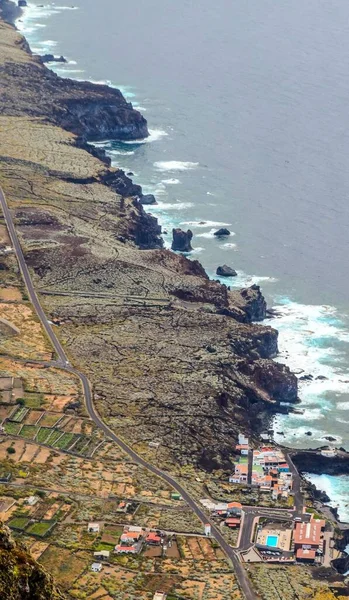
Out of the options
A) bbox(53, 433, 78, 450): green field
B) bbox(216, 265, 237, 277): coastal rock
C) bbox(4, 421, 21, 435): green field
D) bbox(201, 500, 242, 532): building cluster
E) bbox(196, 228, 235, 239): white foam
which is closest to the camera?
bbox(201, 500, 242, 532): building cluster

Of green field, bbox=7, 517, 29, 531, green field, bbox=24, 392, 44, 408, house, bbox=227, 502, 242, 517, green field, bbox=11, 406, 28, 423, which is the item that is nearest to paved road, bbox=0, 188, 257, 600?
house, bbox=227, 502, 242, 517

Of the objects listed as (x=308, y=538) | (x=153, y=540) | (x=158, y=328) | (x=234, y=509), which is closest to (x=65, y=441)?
(x=234, y=509)

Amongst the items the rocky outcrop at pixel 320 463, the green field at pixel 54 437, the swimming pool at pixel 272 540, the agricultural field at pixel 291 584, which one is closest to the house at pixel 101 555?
the agricultural field at pixel 291 584

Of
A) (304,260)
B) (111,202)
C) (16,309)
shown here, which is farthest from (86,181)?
(16,309)

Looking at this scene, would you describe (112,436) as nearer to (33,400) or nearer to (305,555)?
(33,400)

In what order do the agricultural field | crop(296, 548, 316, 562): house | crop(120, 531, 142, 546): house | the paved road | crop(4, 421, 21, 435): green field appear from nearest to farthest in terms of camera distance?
the agricultural field < the paved road < crop(120, 531, 142, 546): house < crop(296, 548, 316, 562): house < crop(4, 421, 21, 435): green field

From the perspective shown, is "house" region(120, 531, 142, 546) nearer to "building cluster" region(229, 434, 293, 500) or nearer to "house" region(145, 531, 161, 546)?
"house" region(145, 531, 161, 546)

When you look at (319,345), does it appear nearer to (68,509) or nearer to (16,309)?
(16,309)

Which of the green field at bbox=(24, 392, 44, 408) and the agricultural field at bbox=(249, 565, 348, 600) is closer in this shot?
the agricultural field at bbox=(249, 565, 348, 600)
